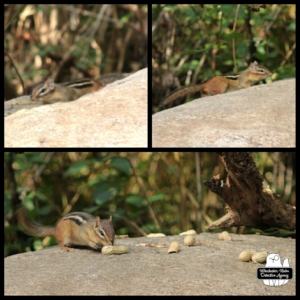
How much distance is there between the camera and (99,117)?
2609 millimetres

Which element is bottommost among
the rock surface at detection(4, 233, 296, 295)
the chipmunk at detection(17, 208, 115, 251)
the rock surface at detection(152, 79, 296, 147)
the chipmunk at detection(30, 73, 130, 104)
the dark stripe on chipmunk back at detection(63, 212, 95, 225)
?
the rock surface at detection(4, 233, 296, 295)

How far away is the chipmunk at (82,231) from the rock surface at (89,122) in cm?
49

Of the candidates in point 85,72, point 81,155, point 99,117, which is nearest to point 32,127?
point 99,117

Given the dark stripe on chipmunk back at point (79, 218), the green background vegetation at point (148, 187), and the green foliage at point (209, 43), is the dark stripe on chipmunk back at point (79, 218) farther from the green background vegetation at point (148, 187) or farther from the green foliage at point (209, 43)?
the green foliage at point (209, 43)

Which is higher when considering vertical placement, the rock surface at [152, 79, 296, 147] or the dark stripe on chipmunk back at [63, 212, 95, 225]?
the rock surface at [152, 79, 296, 147]

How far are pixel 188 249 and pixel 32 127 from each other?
95 centimetres

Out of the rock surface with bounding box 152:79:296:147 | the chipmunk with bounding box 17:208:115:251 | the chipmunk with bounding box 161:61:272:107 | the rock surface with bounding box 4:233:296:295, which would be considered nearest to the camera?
the rock surface with bounding box 4:233:296:295

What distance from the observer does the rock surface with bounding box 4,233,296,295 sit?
A: 225 cm

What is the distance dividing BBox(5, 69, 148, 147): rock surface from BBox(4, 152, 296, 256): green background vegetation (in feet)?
3.50

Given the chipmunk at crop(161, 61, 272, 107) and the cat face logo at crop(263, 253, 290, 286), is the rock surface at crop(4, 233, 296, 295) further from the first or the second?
the chipmunk at crop(161, 61, 272, 107)

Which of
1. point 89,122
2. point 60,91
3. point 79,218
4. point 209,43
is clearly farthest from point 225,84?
point 79,218

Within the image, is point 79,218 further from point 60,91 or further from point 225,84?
point 225,84

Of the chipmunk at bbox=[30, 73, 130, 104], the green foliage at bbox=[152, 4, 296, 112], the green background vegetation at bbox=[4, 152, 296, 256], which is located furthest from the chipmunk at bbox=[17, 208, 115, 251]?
the green foliage at bbox=[152, 4, 296, 112]

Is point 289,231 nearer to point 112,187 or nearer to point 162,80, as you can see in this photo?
point 112,187
